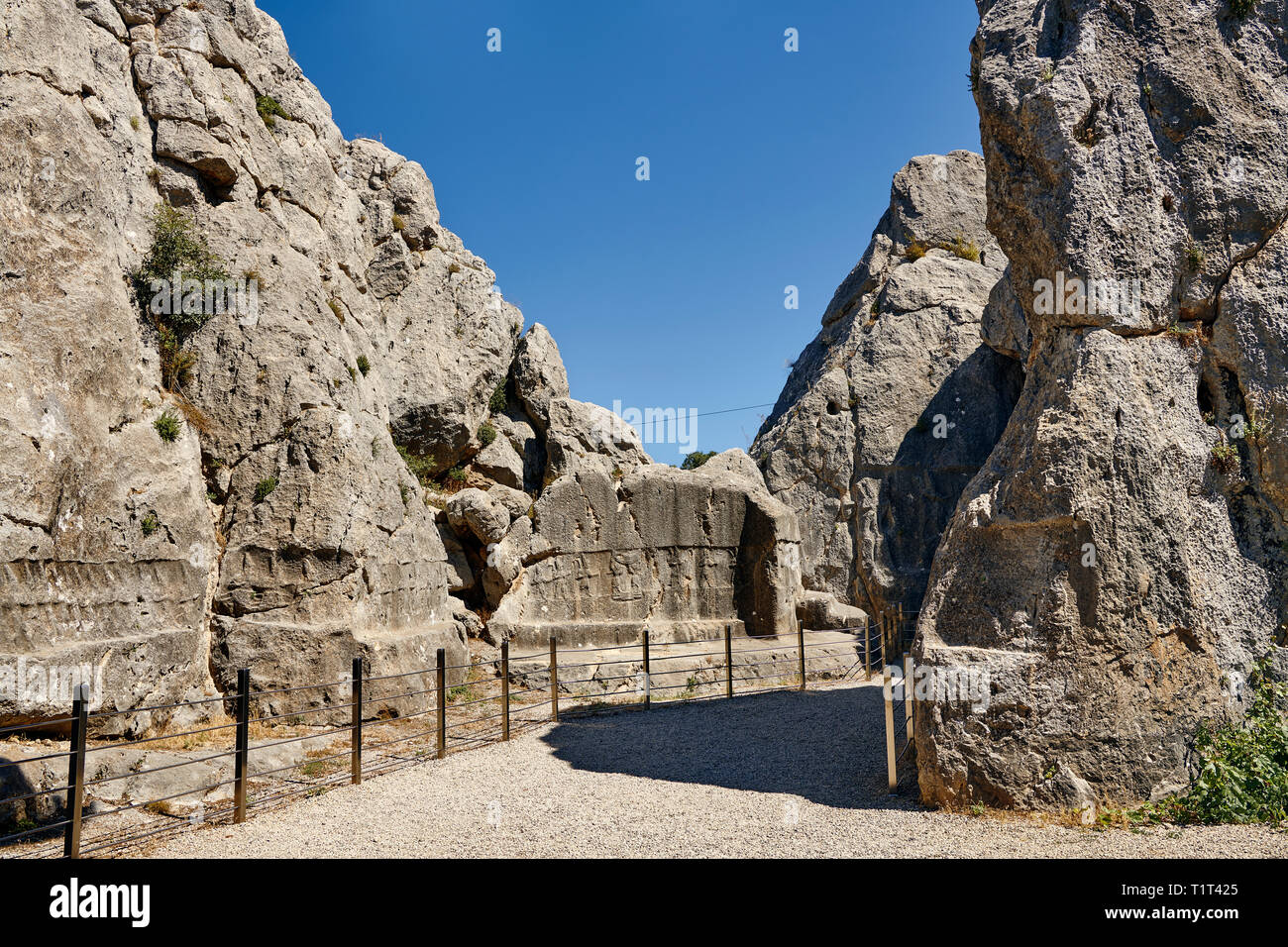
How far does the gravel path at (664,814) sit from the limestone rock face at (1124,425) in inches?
29.8

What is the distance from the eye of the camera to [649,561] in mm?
19375

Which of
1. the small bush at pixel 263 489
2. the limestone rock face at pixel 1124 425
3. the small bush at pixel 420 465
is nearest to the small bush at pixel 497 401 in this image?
the small bush at pixel 420 465

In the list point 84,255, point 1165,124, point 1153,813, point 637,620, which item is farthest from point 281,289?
point 1153,813

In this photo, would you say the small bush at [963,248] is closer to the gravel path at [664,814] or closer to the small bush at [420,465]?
the small bush at [420,465]

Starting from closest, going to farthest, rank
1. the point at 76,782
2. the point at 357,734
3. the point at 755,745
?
1. the point at 76,782
2. the point at 357,734
3. the point at 755,745

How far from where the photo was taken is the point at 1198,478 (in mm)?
7387

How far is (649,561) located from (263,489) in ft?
29.8

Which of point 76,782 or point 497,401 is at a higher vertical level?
point 497,401

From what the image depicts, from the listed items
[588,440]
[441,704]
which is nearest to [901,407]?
[588,440]

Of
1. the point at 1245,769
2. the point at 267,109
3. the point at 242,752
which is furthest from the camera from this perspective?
the point at 267,109

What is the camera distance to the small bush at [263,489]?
1298 cm

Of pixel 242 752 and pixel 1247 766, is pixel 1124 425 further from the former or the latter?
pixel 242 752
